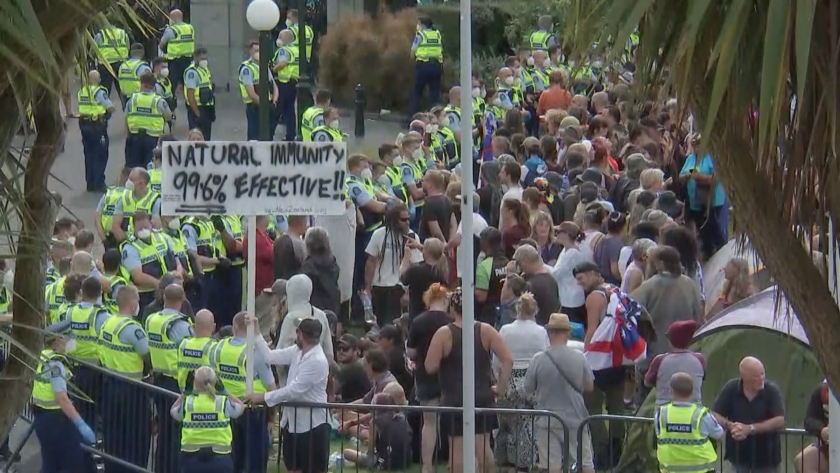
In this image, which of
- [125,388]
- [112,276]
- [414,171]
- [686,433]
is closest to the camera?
[686,433]

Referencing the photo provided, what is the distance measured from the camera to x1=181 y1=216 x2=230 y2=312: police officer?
1341 centimetres

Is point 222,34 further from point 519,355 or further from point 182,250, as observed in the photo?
point 519,355

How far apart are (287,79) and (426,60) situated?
106 inches

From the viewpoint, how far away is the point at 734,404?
878 centimetres

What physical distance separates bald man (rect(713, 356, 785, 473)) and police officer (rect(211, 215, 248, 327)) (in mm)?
6133

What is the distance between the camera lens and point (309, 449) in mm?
9664

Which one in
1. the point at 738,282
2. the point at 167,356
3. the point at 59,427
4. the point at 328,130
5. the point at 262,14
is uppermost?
the point at 262,14

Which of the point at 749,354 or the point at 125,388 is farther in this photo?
the point at 125,388

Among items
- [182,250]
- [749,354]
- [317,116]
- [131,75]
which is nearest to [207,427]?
[749,354]

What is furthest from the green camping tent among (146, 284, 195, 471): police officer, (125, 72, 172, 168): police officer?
(125, 72, 172, 168): police officer

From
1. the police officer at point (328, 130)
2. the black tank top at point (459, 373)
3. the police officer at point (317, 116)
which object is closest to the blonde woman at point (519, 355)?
the black tank top at point (459, 373)

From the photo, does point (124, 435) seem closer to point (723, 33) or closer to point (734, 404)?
point (734, 404)

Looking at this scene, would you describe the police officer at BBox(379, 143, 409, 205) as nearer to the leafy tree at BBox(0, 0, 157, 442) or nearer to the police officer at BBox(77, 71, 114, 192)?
the police officer at BBox(77, 71, 114, 192)

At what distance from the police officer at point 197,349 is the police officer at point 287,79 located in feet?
38.7
